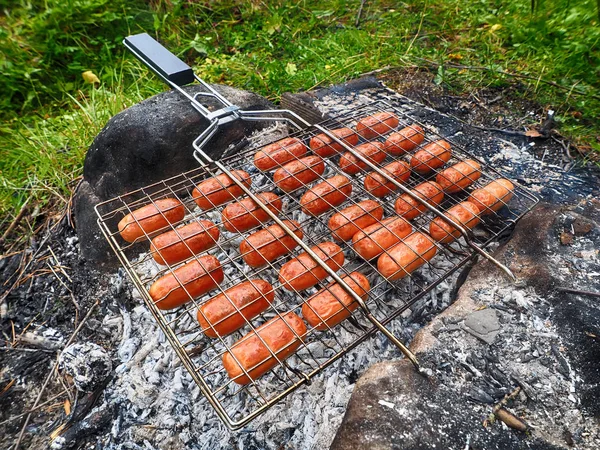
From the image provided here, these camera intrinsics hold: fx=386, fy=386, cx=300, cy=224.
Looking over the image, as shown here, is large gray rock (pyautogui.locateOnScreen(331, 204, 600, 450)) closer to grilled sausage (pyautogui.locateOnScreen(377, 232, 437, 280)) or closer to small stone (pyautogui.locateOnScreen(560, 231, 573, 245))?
small stone (pyautogui.locateOnScreen(560, 231, 573, 245))

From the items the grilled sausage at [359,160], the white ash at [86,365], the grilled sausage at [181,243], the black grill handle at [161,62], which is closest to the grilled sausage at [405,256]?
the grilled sausage at [359,160]

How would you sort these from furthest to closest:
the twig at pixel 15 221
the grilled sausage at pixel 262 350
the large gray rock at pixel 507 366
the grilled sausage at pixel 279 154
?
1. the twig at pixel 15 221
2. the grilled sausage at pixel 279 154
3. the grilled sausage at pixel 262 350
4. the large gray rock at pixel 507 366

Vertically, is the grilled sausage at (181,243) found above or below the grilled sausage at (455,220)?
below

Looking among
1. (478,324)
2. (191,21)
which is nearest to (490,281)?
(478,324)

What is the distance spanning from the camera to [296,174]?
9.32 ft

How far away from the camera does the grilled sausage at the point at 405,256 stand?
2.21m

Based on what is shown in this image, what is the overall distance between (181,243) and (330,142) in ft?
4.69

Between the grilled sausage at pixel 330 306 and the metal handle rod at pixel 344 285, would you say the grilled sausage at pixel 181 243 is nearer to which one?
the metal handle rod at pixel 344 285

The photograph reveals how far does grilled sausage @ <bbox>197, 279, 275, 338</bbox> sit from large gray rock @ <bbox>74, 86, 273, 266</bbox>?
1667 millimetres

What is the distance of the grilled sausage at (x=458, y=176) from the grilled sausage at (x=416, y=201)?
152 mm

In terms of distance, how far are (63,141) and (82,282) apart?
90.1 inches

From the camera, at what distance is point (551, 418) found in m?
1.70

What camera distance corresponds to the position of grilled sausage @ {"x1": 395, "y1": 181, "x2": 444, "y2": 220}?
8.43 ft

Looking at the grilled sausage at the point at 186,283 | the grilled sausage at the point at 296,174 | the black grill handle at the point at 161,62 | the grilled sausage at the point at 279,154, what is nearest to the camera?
the grilled sausage at the point at 186,283
